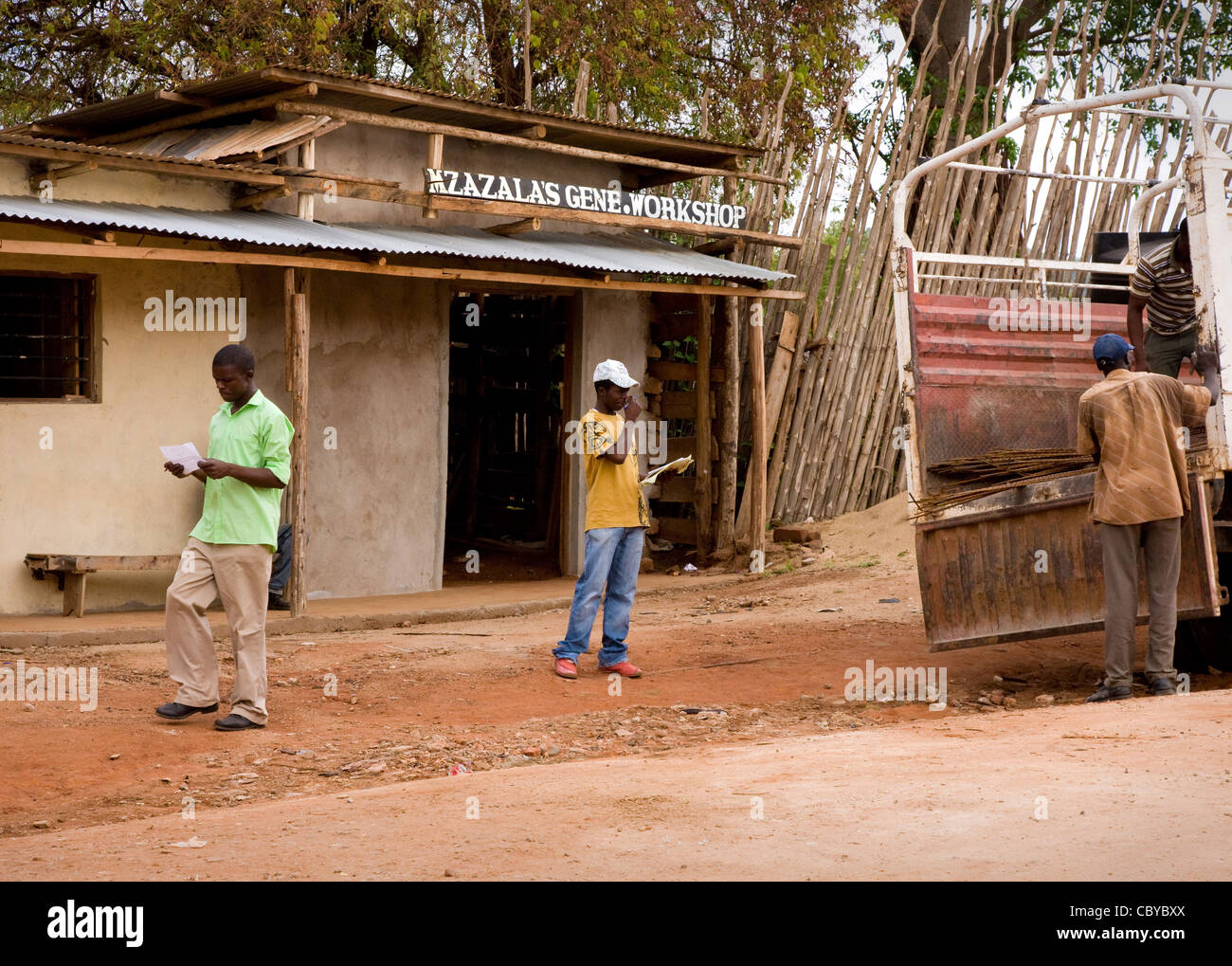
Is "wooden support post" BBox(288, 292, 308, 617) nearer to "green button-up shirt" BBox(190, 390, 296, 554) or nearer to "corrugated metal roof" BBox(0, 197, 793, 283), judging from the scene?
"corrugated metal roof" BBox(0, 197, 793, 283)

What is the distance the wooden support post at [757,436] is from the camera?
13.3 meters

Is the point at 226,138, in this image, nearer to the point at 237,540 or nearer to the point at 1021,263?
the point at 237,540

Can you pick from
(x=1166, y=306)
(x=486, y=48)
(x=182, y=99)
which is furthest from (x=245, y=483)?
(x=486, y=48)

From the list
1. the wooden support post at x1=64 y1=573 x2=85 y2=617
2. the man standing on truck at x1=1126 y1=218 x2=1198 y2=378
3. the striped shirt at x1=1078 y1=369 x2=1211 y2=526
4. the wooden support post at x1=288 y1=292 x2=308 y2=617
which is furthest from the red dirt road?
the wooden support post at x1=64 y1=573 x2=85 y2=617

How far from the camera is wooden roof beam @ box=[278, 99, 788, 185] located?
1076 centimetres

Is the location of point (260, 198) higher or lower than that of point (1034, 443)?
higher

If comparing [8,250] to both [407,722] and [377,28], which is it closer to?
[407,722]

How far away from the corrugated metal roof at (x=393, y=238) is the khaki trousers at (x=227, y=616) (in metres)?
3.15

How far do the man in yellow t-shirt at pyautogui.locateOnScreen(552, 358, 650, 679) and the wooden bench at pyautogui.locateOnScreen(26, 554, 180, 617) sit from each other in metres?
3.45

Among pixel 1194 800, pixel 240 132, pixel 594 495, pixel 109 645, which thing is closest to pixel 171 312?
pixel 240 132

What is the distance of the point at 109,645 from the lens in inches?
379

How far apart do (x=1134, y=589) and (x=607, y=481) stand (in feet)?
9.50

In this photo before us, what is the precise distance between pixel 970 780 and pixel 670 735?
2222 millimetres

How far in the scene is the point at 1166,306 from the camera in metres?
8.01
